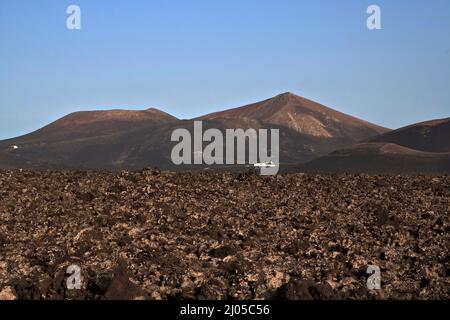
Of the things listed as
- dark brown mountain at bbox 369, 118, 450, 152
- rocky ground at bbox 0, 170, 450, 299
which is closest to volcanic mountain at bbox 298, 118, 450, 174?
dark brown mountain at bbox 369, 118, 450, 152

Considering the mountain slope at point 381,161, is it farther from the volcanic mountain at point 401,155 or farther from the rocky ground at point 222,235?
the rocky ground at point 222,235

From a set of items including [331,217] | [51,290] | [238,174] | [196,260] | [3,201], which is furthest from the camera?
[238,174]

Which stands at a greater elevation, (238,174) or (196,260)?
(238,174)

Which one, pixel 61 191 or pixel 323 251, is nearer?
pixel 323 251

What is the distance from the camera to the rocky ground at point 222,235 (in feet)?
41.9

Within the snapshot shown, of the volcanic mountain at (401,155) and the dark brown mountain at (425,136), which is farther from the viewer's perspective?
the dark brown mountain at (425,136)

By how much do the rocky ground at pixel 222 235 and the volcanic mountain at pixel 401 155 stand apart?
70729mm

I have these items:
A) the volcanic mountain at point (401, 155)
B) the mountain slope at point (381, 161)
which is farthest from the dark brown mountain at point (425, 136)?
the mountain slope at point (381, 161)

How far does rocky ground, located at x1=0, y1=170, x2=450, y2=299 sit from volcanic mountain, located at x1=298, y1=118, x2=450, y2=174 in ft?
232

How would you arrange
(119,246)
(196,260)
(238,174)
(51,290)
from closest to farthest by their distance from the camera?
(51,290) < (196,260) < (119,246) < (238,174)
